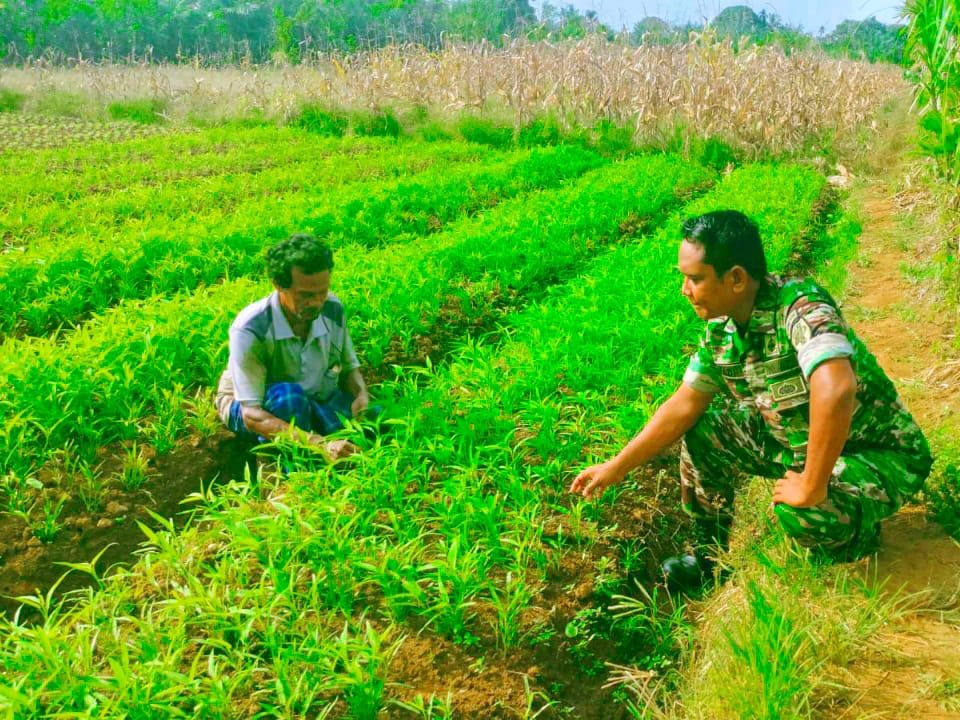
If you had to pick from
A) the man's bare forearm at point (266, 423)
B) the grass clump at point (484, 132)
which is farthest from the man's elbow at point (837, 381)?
the grass clump at point (484, 132)

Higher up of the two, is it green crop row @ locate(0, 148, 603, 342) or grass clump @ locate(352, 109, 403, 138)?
grass clump @ locate(352, 109, 403, 138)

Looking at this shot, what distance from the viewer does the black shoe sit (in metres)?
2.84

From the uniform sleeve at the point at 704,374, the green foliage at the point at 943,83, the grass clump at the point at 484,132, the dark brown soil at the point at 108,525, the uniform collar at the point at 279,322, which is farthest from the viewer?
the grass clump at the point at 484,132

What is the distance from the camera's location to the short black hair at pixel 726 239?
2.27 m

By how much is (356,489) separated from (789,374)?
5.36 feet

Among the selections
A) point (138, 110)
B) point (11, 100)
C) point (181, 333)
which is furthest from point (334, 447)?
point (11, 100)

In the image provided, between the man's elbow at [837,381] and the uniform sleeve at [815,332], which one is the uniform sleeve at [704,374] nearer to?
the uniform sleeve at [815,332]

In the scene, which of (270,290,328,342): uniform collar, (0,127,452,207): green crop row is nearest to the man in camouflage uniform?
(270,290,328,342): uniform collar

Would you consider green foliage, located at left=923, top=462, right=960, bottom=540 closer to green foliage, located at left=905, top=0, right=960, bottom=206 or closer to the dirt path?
the dirt path

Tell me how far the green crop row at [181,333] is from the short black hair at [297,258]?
42.3 inches

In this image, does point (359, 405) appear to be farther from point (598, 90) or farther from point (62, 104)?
point (62, 104)

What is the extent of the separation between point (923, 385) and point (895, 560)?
5.69ft

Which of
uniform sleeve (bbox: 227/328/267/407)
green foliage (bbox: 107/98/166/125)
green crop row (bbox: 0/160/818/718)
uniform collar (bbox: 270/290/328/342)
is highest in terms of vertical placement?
green foliage (bbox: 107/98/166/125)

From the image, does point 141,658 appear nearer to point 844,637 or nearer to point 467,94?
point 844,637
